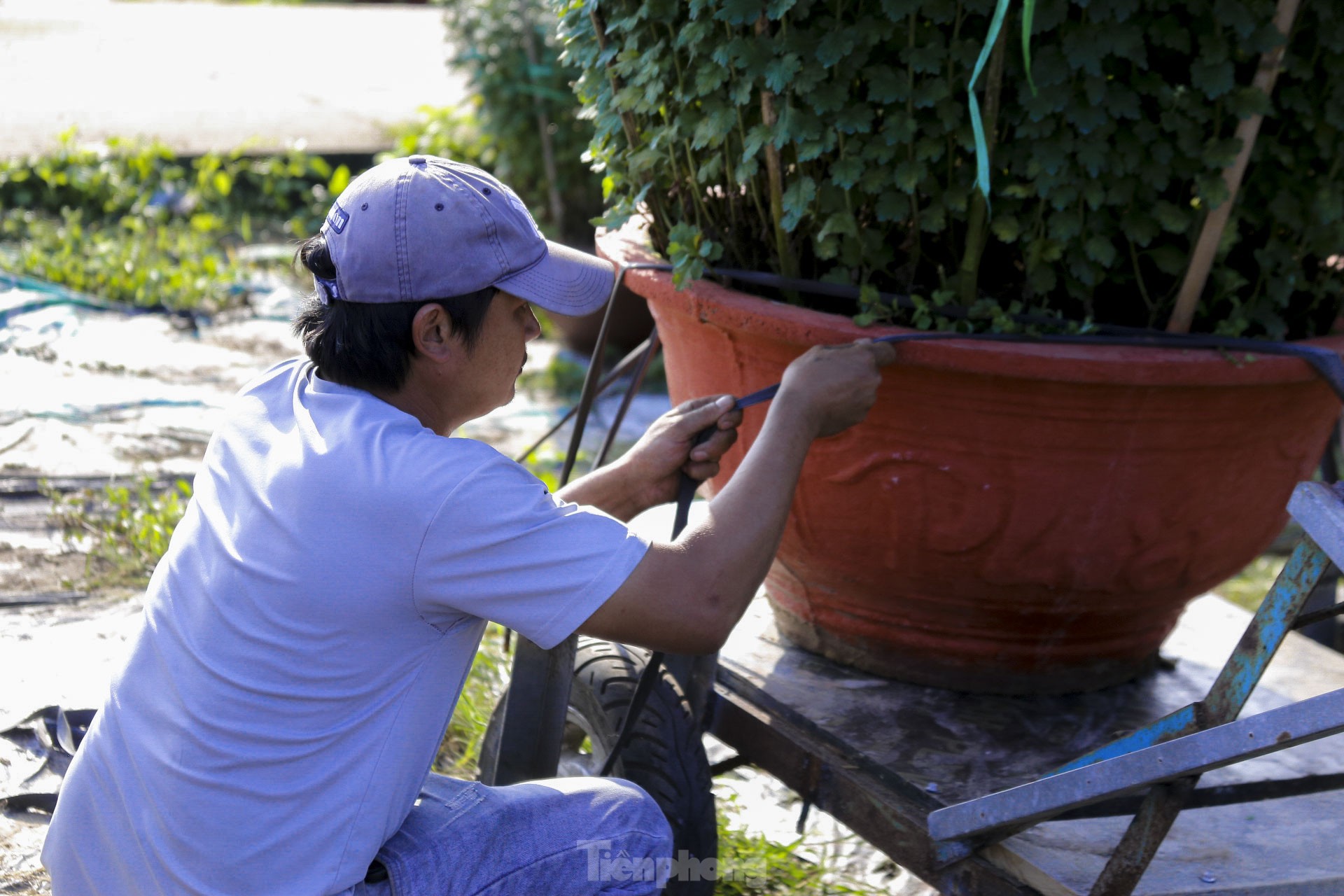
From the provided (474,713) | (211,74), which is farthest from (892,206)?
(211,74)

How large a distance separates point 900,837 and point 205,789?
102cm

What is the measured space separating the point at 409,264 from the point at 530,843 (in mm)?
777

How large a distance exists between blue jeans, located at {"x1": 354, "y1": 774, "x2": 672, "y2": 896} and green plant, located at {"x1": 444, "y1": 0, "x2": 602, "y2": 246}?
4091mm

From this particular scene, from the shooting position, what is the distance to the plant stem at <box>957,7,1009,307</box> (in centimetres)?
176

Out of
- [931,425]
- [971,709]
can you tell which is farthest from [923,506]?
[971,709]

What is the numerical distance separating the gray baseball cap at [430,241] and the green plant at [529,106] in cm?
399

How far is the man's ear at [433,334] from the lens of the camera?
4.98ft

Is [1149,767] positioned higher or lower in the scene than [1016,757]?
higher

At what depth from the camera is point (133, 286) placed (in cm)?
494

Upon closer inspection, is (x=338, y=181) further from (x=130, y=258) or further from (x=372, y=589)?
(x=372, y=589)

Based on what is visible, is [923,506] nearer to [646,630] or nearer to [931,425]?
[931,425]

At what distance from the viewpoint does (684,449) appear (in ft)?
6.27

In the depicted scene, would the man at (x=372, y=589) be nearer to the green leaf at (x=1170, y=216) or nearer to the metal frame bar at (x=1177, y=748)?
the metal frame bar at (x=1177, y=748)

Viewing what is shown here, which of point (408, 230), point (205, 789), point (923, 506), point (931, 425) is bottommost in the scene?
point (205, 789)
